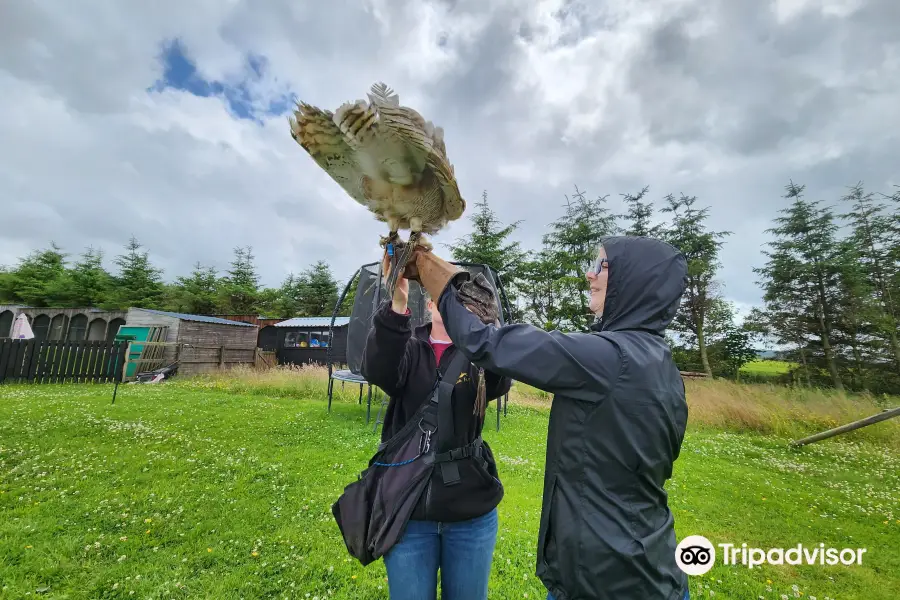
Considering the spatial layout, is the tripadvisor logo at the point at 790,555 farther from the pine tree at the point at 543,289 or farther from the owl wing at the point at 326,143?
the pine tree at the point at 543,289

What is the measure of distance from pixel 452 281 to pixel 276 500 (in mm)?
5543

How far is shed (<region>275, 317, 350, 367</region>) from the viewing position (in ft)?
80.7

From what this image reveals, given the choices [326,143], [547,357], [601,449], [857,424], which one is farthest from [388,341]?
[857,424]

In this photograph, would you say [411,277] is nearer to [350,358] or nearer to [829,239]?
[350,358]

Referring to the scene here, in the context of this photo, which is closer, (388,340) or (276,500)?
(388,340)

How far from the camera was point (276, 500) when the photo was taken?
572 cm

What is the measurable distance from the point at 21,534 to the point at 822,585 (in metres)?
9.00

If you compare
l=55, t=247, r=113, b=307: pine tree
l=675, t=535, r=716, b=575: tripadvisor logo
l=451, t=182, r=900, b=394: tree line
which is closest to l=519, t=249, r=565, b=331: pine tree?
l=451, t=182, r=900, b=394: tree line

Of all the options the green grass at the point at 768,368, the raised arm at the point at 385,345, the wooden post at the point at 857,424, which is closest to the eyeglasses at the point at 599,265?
the raised arm at the point at 385,345

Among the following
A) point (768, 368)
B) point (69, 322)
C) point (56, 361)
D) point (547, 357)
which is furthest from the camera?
point (768, 368)

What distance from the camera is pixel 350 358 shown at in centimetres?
616

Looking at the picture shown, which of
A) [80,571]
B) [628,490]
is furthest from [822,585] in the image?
[80,571]

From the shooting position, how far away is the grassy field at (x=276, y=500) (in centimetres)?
390

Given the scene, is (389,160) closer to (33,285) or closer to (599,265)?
(599,265)
